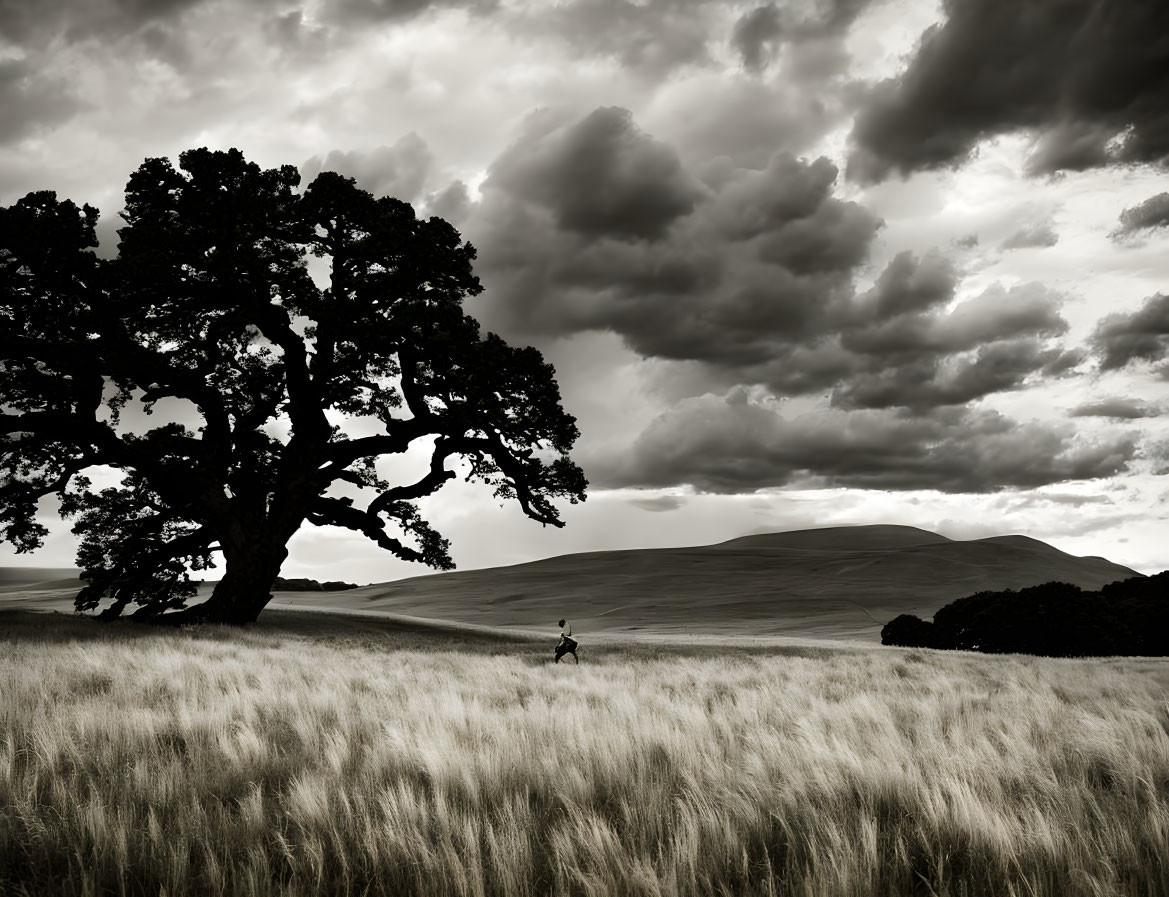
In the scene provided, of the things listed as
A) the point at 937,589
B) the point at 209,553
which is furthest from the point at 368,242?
the point at 937,589

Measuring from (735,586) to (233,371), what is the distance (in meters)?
65.6

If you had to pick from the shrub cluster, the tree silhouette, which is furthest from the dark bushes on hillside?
the shrub cluster

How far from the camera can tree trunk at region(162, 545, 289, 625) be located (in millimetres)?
24391

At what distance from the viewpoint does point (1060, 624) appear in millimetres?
30812

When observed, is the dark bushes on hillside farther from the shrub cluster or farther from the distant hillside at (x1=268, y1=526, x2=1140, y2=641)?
the shrub cluster

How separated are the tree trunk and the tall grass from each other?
51.2 ft

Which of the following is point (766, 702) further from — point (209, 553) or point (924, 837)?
point (209, 553)

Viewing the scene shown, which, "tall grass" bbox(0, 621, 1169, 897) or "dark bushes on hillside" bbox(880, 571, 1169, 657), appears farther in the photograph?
"dark bushes on hillside" bbox(880, 571, 1169, 657)

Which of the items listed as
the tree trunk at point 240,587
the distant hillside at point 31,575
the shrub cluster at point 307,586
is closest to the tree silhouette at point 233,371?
the tree trunk at point 240,587

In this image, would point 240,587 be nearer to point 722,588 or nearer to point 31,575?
point 722,588

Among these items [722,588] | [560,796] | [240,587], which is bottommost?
[722,588]

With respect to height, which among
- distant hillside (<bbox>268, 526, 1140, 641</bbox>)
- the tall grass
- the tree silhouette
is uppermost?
the tree silhouette

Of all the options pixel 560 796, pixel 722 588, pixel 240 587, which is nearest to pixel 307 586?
pixel 722 588

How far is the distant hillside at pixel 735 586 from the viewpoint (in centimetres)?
6056
